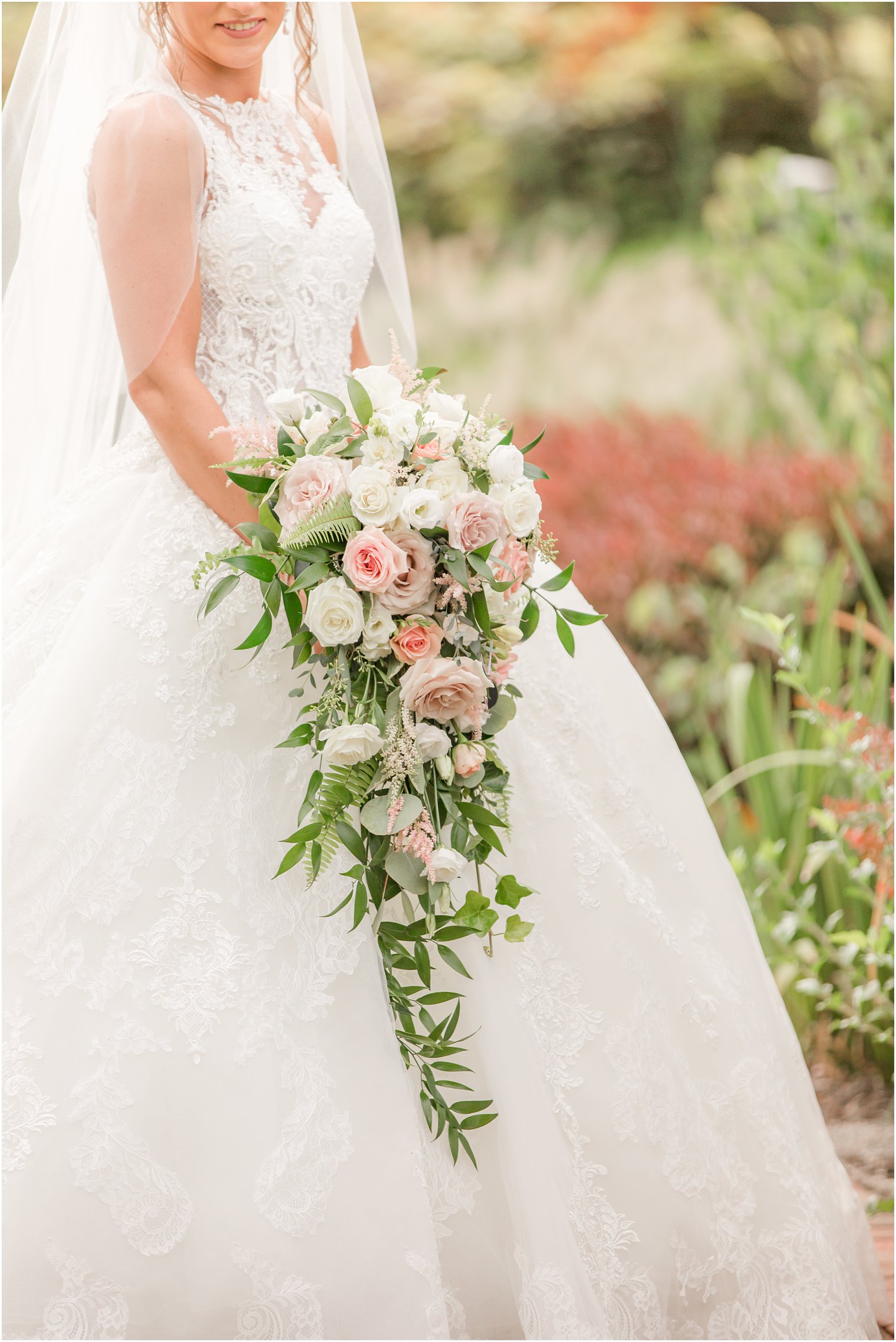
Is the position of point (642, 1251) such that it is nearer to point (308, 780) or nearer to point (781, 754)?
point (308, 780)

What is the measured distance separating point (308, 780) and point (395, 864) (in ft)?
0.84

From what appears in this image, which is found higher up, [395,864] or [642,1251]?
[395,864]

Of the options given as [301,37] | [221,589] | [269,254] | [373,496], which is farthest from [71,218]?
[373,496]

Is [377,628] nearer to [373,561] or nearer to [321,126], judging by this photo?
[373,561]

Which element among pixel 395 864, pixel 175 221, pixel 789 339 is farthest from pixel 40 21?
pixel 789 339

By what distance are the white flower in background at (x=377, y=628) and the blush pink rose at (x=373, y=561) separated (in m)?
0.04

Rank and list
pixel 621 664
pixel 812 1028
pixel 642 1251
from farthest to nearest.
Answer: pixel 812 1028 → pixel 621 664 → pixel 642 1251

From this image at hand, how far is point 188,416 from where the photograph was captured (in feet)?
6.08

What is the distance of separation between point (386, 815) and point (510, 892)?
23cm

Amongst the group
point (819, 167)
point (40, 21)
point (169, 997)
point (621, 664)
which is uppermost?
point (819, 167)

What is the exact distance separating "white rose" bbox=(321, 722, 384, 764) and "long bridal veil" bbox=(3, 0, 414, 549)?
91cm

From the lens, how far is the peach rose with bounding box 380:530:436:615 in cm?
158

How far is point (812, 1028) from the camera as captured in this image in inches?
120

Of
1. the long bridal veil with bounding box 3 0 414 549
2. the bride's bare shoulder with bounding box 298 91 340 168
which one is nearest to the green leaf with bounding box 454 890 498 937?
the long bridal veil with bounding box 3 0 414 549
